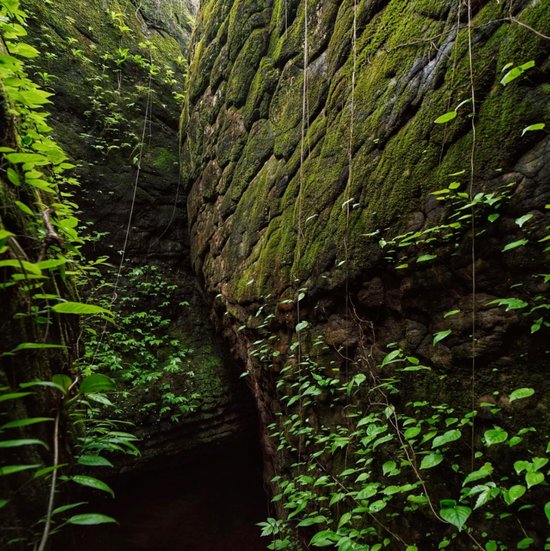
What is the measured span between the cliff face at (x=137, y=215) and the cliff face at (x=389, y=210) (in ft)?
5.17

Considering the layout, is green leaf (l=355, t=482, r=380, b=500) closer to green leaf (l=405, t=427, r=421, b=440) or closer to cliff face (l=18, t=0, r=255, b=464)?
green leaf (l=405, t=427, r=421, b=440)

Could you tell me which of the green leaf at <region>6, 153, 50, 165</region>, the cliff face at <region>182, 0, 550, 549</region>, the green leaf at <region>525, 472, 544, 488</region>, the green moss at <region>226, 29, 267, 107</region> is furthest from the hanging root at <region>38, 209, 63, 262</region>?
the green moss at <region>226, 29, 267, 107</region>

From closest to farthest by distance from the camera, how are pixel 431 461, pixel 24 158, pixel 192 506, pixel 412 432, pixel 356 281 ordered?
pixel 24 158, pixel 431 461, pixel 412 432, pixel 356 281, pixel 192 506

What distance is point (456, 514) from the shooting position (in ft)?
3.95

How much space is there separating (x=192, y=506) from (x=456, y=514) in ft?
16.3

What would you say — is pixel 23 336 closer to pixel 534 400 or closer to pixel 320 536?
pixel 320 536

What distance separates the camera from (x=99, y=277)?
17.0 feet

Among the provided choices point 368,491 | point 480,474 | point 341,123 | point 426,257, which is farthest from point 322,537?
point 341,123

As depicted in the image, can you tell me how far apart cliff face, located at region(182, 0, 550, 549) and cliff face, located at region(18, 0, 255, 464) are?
158 centimetres

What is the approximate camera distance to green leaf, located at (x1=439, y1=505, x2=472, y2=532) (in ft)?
3.88

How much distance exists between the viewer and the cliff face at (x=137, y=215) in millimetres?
4582

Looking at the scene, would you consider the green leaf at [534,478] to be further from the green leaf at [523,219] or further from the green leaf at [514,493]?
the green leaf at [523,219]

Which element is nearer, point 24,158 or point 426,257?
point 24,158

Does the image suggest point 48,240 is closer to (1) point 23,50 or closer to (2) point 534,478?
(1) point 23,50
